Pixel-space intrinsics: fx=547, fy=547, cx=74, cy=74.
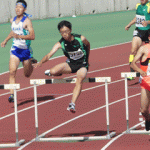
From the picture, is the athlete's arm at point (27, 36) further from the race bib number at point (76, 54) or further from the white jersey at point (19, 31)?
the race bib number at point (76, 54)

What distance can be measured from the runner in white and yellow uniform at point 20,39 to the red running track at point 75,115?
871 millimetres

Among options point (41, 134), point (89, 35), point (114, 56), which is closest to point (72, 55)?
point (41, 134)

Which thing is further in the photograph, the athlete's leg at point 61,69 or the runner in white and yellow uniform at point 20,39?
the runner in white and yellow uniform at point 20,39

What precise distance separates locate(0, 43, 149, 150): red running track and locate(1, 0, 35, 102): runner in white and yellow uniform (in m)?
0.87

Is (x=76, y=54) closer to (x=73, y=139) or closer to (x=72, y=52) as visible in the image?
(x=72, y=52)

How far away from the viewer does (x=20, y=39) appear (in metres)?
12.2

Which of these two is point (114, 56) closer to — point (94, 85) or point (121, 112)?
point (94, 85)

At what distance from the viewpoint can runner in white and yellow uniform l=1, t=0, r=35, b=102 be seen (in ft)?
39.1

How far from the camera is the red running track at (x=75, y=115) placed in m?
8.83

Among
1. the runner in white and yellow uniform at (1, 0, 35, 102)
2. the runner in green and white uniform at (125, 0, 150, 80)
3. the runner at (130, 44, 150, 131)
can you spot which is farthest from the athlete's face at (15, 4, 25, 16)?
the runner at (130, 44, 150, 131)

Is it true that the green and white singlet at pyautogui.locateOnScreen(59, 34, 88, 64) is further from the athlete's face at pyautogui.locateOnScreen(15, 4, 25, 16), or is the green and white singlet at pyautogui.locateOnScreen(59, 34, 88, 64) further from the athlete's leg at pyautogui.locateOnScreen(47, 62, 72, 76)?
the athlete's face at pyautogui.locateOnScreen(15, 4, 25, 16)

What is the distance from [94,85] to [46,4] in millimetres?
21497

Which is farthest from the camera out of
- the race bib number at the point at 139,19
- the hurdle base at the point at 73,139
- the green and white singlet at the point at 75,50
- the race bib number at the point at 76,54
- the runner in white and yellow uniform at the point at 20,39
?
the race bib number at the point at 139,19

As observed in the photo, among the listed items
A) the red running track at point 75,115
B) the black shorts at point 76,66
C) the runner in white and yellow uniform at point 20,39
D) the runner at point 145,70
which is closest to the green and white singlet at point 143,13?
the red running track at point 75,115
